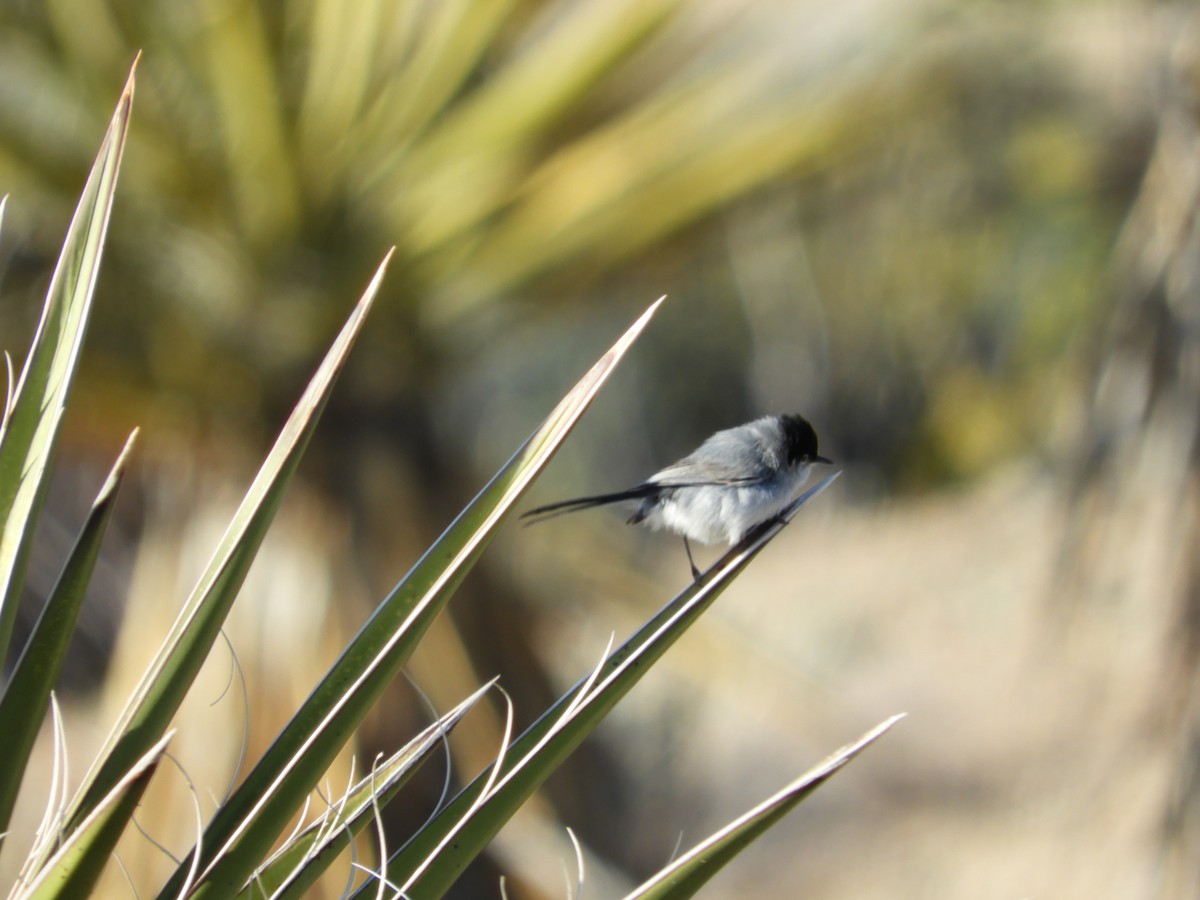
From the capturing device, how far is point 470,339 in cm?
422

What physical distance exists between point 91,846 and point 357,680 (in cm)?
34

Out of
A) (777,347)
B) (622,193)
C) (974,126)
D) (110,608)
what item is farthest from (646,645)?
(777,347)

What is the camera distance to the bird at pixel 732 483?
10.9ft

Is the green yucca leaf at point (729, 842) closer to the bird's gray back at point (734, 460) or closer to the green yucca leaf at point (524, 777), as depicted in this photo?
the green yucca leaf at point (524, 777)

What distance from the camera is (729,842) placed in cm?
132

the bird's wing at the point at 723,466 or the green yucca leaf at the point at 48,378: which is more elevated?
the green yucca leaf at the point at 48,378

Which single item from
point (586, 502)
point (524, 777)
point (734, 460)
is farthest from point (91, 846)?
point (734, 460)

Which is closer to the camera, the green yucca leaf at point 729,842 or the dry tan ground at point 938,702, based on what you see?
the green yucca leaf at point 729,842

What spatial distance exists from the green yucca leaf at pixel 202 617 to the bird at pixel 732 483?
187 cm

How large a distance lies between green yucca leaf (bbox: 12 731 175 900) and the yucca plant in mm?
87

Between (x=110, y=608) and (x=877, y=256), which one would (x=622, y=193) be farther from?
(x=877, y=256)

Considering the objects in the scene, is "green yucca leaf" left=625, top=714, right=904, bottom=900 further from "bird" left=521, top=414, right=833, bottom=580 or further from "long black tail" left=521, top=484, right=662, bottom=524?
"bird" left=521, top=414, right=833, bottom=580

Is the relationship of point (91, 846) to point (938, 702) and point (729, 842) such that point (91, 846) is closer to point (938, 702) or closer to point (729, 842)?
point (729, 842)

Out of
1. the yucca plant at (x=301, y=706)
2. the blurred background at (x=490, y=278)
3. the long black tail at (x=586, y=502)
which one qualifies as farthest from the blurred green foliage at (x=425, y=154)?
the yucca plant at (x=301, y=706)
